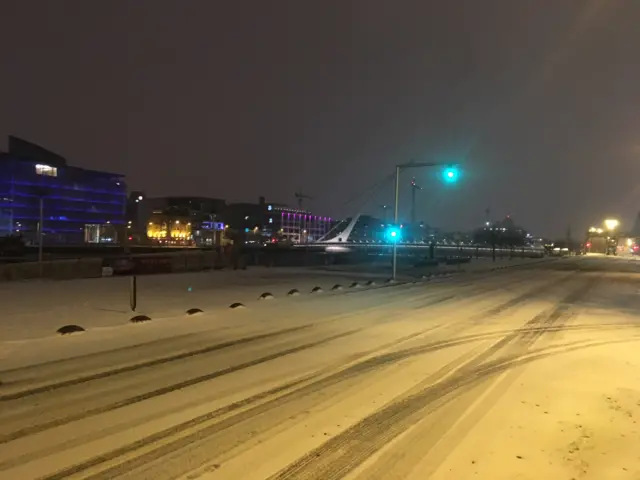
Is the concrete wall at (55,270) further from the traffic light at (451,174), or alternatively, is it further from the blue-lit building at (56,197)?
the blue-lit building at (56,197)

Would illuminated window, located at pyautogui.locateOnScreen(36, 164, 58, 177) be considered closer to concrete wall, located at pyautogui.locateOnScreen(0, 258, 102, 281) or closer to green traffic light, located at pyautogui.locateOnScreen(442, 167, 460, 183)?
concrete wall, located at pyautogui.locateOnScreen(0, 258, 102, 281)

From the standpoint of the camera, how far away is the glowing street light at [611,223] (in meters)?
173

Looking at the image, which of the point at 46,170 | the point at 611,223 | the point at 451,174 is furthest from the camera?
the point at 611,223

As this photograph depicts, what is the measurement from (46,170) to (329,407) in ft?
436

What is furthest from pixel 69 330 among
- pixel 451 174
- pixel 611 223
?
pixel 611 223

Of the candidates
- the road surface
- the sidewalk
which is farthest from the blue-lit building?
the road surface

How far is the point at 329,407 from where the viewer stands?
749 centimetres

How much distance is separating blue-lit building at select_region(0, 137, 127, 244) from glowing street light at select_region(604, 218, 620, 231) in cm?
13731

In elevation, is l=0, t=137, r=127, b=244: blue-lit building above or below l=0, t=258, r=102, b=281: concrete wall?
above

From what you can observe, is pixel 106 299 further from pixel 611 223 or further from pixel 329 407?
pixel 611 223

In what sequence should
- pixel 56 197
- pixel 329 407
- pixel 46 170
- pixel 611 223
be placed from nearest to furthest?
pixel 329 407 < pixel 56 197 < pixel 46 170 < pixel 611 223

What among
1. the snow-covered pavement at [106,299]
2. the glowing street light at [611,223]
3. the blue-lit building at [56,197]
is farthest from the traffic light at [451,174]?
the glowing street light at [611,223]

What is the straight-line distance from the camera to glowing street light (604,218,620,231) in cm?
17256

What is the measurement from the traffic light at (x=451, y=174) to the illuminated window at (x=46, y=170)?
11525cm
